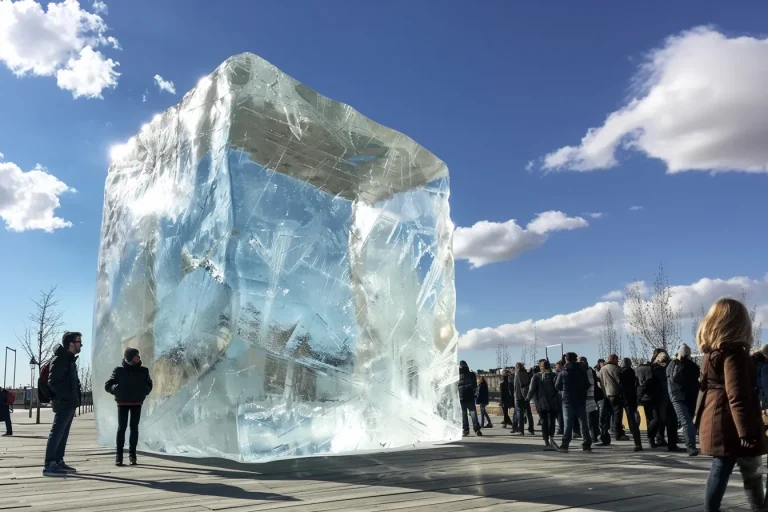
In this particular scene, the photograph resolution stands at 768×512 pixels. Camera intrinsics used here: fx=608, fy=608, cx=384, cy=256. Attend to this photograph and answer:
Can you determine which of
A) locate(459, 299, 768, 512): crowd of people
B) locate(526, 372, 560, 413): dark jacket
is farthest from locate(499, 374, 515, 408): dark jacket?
locate(526, 372, 560, 413): dark jacket

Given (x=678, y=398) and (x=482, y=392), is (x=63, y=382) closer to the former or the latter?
(x=678, y=398)

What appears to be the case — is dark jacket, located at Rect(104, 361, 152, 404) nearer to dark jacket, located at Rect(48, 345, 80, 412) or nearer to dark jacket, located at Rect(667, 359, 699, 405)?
dark jacket, located at Rect(48, 345, 80, 412)

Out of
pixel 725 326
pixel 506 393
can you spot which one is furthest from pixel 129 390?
pixel 506 393

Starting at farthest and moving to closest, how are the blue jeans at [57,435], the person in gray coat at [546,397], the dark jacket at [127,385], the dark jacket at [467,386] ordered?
1. the dark jacket at [467,386]
2. the person in gray coat at [546,397]
3. the dark jacket at [127,385]
4. the blue jeans at [57,435]

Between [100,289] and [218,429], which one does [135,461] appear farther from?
[100,289]

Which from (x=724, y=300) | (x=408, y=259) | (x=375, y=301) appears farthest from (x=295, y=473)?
(x=724, y=300)

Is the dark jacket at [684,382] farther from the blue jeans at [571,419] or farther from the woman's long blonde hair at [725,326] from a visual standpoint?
the woman's long blonde hair at [725,326]

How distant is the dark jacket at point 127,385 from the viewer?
7.99 m

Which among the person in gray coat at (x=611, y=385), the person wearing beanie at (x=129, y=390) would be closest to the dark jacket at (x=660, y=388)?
the person in gray coat at (x=611, y=385)

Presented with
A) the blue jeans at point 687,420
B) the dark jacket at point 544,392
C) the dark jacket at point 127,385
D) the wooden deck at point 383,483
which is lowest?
the wooden deck at point 383,483

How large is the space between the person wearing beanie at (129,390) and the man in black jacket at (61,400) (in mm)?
472

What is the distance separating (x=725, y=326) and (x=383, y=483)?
3.94 m

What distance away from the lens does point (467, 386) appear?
12906mm

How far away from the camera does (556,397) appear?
419 inches
